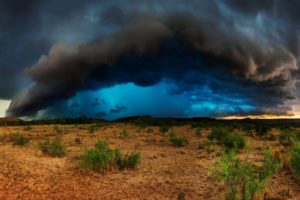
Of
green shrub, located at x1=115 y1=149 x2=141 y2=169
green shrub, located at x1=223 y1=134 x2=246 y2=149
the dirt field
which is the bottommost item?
the dirt field

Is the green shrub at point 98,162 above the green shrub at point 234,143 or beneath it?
beneath

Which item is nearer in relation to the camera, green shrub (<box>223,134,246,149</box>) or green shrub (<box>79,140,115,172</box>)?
green shrub (<box>79,140,115,172</box>)

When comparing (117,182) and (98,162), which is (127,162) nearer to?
(98,162)

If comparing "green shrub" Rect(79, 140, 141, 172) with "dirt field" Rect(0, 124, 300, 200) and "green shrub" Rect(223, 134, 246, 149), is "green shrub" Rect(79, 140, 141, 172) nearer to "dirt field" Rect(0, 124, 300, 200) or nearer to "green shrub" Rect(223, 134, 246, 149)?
"dirt field" Rect(0, 124, 300, 200)

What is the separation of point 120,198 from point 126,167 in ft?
11.3

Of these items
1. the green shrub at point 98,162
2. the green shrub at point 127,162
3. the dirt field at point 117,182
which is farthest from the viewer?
the green shrub at point 127,162

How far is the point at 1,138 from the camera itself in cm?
2503

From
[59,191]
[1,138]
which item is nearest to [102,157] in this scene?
[59,191]

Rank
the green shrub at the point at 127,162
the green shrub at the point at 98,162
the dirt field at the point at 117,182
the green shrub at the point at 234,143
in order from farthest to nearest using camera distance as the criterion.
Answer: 1. the green shrub at the point at 234,143
2. the green shrub at the point at 127,162
3. the green shrub at the point at 98,162
4. the dirt field at the point at 117,182

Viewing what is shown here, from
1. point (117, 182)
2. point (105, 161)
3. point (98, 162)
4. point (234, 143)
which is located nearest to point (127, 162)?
point (105, 161)

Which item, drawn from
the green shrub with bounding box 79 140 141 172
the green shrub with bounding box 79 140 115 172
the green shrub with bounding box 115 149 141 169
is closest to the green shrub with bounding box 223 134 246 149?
the green shrub with bounding box 115 149 141 169

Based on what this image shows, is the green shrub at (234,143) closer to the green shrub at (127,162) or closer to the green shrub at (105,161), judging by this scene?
the green shrub at (127,162)

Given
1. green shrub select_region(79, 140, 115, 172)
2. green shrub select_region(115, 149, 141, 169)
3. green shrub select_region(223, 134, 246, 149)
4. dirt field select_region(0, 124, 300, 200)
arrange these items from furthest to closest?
green shrub select_region(223, 134, 246, 149) < green shrub select_region(115, 149, 141, 169) < green shrub select_region(79, 140, 115, 172) < dirt field select_region(0, 124, 300, 200)

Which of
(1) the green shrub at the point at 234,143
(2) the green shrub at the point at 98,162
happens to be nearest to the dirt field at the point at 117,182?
(2) the green shrub at the point at 98,162
